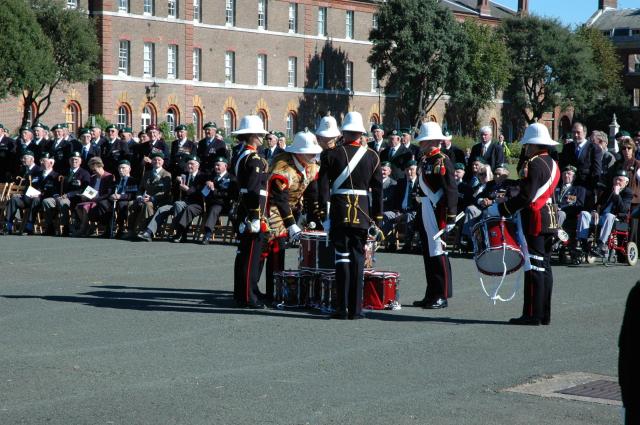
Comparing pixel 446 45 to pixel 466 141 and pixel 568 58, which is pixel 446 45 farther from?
pixel 568 58

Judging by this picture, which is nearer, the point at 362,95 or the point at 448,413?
the point at 448,413

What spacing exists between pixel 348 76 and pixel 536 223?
7584 cm

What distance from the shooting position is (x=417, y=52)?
277 feet

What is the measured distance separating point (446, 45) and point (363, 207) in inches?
2972

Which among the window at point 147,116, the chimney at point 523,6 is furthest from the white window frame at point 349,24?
the chimney at point 523,6

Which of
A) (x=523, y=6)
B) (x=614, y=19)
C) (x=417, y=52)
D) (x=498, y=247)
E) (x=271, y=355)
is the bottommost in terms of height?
(x=271, y=355)

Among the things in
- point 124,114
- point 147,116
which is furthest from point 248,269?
point 147,116

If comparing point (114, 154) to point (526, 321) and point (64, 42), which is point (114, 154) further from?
point (64, 42)

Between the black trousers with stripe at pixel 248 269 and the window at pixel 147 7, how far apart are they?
59.5 meters

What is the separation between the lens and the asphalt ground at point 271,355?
777cm

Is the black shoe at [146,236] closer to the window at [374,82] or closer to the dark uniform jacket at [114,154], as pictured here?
the dark uniform jacket at [114,154]

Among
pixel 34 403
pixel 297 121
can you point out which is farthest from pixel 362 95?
pixel 34 403

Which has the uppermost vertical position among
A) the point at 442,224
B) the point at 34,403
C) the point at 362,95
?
the point at 362,95

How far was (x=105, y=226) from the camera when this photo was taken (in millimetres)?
22438
